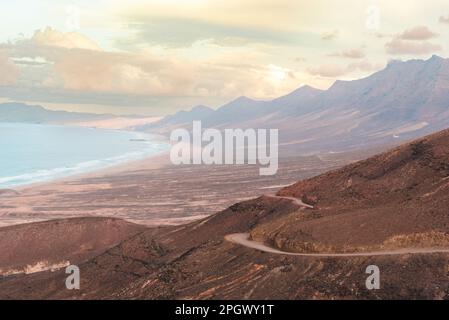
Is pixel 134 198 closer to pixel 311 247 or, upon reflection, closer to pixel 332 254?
pixel 311 247

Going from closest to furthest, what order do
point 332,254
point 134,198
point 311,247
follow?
point 332,254, point 311,247, point 134,198

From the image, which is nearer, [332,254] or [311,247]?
[332,254]

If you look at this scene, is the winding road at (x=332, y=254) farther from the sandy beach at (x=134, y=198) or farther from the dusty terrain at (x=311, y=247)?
the sandy beach at (x=134, y=198)

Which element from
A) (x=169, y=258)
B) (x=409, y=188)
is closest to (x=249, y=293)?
(x=169, y=258)

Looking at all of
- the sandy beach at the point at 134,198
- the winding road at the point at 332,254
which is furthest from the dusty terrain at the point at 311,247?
the sandy beach at the point at 134,198

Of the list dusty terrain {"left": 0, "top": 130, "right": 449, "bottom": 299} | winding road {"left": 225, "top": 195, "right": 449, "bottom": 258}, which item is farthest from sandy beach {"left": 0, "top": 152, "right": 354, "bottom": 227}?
winding road {"left": 225, "top": 195, "right": 449, "bottom": 258}

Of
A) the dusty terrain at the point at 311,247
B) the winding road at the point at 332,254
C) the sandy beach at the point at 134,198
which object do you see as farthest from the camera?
the sandy beach at the point at 134,198

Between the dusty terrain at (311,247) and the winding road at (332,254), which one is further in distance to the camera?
→ the winding road at (332,254)

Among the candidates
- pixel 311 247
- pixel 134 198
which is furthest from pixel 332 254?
pixel 134 198
